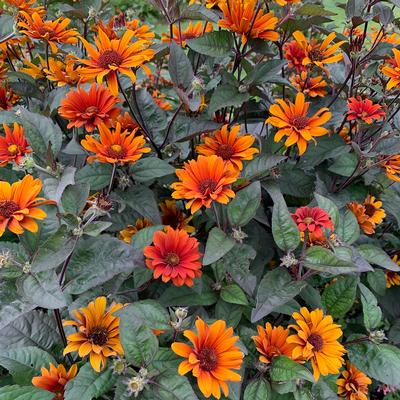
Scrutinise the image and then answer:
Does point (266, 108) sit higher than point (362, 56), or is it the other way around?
point (362, 56)

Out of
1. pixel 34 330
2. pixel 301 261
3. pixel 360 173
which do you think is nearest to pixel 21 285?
pixel 34 330

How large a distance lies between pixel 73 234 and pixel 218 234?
31 cm

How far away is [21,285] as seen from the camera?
36.1 inches

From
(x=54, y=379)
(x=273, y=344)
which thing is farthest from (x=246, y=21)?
(x=54, y=379)

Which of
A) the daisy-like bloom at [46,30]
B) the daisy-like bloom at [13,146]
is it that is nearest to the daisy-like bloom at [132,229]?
the daisy-like bloom at [13,146]

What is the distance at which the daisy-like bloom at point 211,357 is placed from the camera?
2.72ft

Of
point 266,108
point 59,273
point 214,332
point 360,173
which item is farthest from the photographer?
point 266,108

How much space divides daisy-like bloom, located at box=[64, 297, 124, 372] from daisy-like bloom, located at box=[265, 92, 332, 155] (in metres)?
0.56

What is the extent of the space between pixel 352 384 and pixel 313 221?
0.52m

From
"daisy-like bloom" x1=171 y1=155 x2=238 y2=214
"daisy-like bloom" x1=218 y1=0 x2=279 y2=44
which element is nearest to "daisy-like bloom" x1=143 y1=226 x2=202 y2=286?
"daisy-like bloom" x1=171 y1=155 x2=238 y2=214

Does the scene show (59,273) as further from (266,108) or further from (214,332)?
(266,108)

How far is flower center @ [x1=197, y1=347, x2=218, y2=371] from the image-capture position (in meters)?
0.85

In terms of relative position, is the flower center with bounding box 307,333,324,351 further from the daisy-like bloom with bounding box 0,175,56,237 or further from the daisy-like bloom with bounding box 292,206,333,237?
the daisy-like bloom with bounding box 0,175,56,237

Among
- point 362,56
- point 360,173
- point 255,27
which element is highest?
point 255,27
